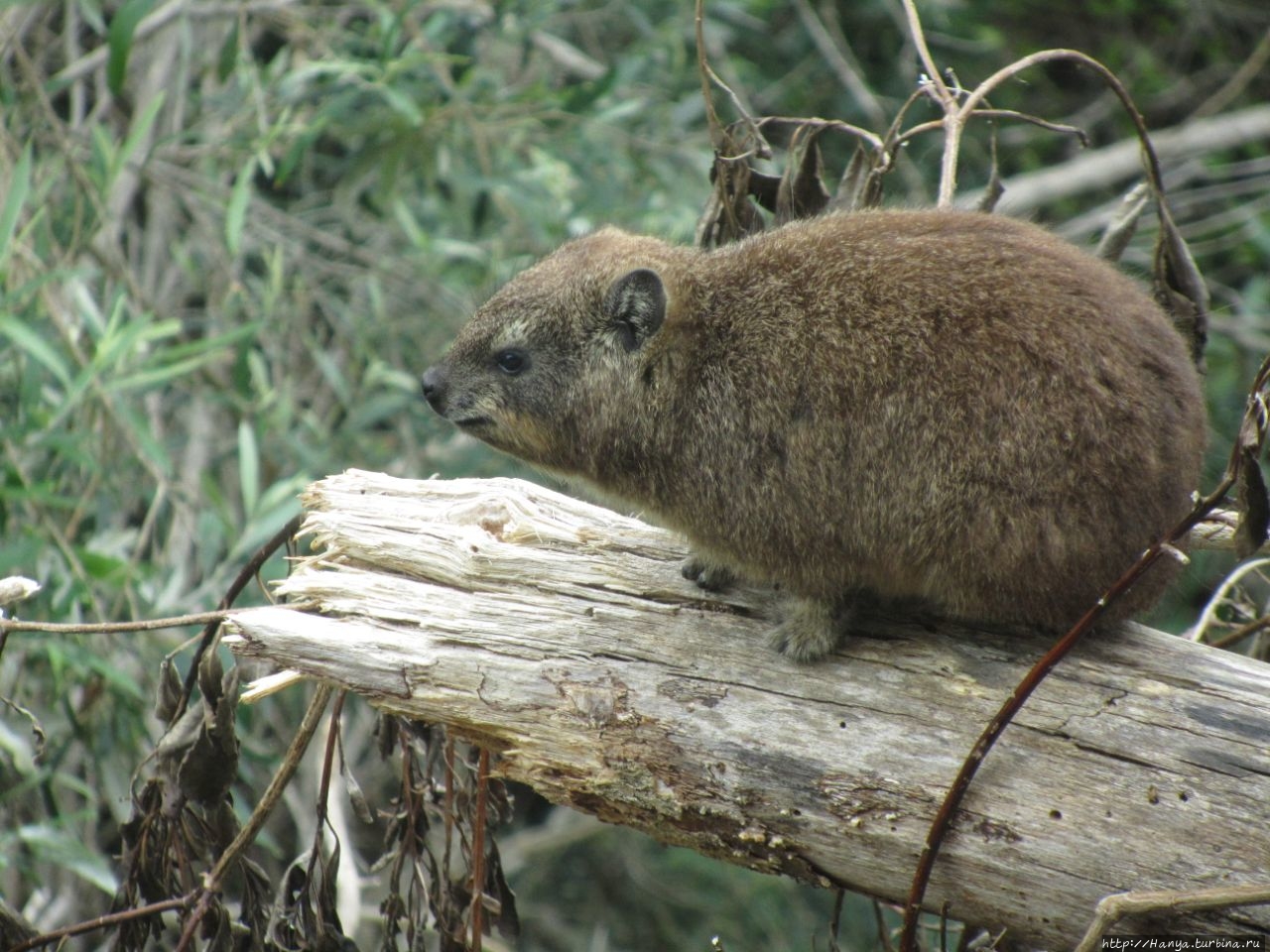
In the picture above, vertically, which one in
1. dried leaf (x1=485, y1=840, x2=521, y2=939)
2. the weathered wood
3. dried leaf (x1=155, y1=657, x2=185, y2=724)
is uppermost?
the weathered wood

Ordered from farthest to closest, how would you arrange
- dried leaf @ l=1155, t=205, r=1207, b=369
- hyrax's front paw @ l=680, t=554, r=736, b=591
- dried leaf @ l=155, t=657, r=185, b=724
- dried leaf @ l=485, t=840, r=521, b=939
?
dried leaf @ l=1155, t=205, r=1207, b=369 → hyrax's front paw @ l=680, t=554, r=736, b=591 → dried leaf @ l=485, t=840, r=521, b=939 → dried leaf @ l=155, t=657, r=185, b=724

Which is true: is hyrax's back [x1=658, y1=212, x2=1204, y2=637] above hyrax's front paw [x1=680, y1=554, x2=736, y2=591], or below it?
above

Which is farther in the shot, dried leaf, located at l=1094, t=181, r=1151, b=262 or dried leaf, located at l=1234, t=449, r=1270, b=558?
dried leaf, located at l=1094, t=181, r=1151, b=262

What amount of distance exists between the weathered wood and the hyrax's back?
26cm

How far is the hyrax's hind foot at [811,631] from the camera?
383cm

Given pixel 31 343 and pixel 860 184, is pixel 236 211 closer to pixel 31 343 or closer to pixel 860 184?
pixel 31 343

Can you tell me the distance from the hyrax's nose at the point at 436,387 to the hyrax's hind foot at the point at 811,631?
5.05 ft

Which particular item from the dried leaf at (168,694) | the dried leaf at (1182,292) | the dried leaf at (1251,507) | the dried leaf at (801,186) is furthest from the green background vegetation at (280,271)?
the dried leaf at (1182,292)

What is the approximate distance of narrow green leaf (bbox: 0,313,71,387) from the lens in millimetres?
5062

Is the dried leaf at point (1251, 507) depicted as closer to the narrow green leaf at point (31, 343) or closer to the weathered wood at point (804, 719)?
the weathered wood at point (804, 719)

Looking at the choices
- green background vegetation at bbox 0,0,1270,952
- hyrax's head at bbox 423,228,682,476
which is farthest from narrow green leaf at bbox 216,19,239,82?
hyrax's head at bbox 423,228,682,476

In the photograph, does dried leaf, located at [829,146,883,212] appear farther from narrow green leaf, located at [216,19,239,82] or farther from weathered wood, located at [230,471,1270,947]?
narrow green leaf, located at [216,19,239,82]

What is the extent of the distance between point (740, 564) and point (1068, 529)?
1058mm

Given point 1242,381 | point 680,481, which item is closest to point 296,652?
point 680,481
